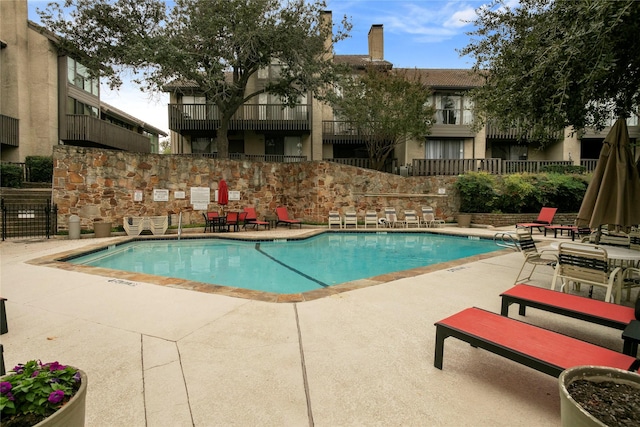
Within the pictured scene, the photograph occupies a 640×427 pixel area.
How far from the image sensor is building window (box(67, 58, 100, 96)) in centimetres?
1728

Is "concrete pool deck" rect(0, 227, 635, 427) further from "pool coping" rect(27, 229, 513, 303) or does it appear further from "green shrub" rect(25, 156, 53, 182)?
"green shrub" rect(25, 156, 53, 182)

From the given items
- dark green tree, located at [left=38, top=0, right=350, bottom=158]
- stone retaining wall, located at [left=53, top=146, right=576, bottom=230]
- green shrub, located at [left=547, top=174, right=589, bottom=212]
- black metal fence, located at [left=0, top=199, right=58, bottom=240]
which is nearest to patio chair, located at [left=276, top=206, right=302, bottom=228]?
stone retaining wall, located at [left=53, top=146, right=576, bottom=230]

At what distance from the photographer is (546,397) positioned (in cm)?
231

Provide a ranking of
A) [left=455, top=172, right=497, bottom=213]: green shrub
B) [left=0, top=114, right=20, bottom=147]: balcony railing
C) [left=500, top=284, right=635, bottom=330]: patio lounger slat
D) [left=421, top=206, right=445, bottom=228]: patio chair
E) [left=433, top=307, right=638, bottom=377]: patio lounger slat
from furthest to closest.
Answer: [left=421, top=206, right=445, bottom=228]: patio chair
[left=455, top=172, right=497, bottom=213]: green shrub
[left=0, top=114, right=20, bottom=147]: balcony railing
[left=500, top=284, right=635, bottom=330]: patio lounger slat
[left=433, top=307, right=638, bottom=377]: patio lounger slat

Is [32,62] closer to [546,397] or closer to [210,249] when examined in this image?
[210,249]

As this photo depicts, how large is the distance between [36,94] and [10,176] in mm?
5131

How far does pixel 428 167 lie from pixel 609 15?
46.0ft

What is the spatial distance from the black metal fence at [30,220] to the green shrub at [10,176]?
9.65ft

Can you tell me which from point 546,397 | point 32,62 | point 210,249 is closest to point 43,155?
point 32,62

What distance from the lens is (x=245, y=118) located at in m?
19.8

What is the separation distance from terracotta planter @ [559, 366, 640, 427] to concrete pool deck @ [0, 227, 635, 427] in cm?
57

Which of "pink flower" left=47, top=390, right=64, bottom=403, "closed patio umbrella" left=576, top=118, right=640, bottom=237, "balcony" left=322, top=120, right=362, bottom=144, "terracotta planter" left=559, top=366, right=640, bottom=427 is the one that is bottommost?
"terracotta planter" left=559, top=366, right=640, bottom=427

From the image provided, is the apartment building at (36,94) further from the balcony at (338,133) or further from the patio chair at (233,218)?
the balcony at (338,133)

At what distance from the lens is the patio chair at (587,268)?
393 centimetres
